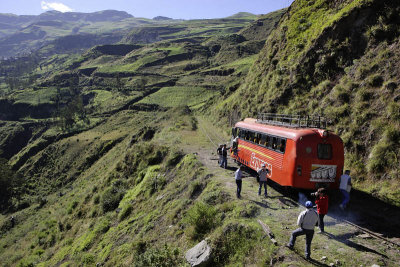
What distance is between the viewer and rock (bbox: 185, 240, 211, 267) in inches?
423

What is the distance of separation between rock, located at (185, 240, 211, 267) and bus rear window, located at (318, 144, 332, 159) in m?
7.18

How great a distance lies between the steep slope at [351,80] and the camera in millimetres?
15820

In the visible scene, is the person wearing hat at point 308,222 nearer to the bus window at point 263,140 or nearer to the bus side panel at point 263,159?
the bus side panel at point 263,159

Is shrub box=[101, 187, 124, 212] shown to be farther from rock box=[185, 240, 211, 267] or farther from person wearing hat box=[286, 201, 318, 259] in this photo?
person wearing hat box=[286, 201, 318, 259]

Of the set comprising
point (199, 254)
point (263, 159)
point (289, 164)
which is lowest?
point (199, 254)

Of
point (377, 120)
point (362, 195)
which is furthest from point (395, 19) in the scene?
point (362, 195)

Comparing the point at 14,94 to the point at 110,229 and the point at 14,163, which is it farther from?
the point at 110,229

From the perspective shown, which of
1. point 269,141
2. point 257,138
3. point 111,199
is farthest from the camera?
point 111,199

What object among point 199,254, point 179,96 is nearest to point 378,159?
point 199,254

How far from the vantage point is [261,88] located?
36312 mm

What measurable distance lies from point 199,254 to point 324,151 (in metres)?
7.92

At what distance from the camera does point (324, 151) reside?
13930 mm

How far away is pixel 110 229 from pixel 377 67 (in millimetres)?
22575

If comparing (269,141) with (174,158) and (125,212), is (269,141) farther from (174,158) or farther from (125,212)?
(125,212)
